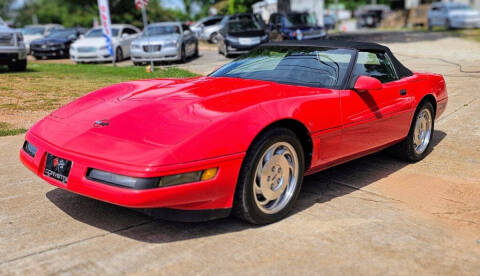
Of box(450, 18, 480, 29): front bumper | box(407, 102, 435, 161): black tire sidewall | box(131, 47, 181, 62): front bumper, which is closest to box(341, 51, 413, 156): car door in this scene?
box(407, 102, 435, 161): black tire sidewall

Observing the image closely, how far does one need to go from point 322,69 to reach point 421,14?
42.2 m

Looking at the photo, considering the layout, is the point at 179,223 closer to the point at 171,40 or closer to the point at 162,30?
the point at 171,40

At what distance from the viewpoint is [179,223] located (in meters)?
3.75

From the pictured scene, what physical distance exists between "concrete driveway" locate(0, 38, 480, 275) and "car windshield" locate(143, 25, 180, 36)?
45.2ft

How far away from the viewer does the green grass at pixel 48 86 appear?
27.0 feet

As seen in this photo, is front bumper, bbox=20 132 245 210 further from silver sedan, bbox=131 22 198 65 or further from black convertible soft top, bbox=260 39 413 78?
silver sedan, bbox=131 22 198 65

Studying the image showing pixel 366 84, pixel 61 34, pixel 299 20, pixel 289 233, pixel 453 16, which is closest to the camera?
pixel 289 233

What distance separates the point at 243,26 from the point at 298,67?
50.7 ft

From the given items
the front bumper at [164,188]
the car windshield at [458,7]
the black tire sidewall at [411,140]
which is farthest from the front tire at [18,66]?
the car windshield at [458,7]

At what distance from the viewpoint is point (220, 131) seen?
3363 mm

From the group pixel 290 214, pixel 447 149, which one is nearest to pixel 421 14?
pixel 447 149

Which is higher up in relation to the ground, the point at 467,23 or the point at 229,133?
the point at 229,133

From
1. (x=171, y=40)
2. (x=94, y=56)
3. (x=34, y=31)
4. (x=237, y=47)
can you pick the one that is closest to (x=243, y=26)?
(x=237, y=47)

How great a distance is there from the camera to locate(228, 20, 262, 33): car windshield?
19328mm
